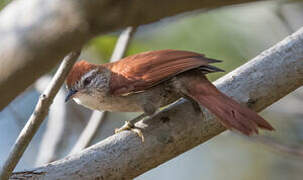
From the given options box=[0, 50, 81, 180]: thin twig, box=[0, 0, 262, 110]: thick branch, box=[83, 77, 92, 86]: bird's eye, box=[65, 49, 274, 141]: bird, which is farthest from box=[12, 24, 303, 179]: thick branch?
box=[0, 0, 262, 110]: thick branch

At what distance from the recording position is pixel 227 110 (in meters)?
3.01

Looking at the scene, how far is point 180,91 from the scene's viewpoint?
353 centimetres

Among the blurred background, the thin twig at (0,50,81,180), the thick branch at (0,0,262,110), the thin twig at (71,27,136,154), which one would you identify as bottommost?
the blurred background

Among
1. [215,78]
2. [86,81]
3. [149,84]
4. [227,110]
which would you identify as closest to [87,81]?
[86,81]

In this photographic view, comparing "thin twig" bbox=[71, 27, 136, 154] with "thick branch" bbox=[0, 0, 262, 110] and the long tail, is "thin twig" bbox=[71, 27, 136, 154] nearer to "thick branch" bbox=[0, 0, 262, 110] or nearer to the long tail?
the long tail

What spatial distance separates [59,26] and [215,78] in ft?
15.2

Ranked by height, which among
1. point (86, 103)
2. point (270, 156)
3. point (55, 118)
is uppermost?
point (86, 103)

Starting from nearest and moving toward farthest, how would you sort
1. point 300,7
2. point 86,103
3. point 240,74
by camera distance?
point 240,74
point 86,103
point 300,7

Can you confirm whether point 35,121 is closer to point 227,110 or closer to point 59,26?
point 59,26

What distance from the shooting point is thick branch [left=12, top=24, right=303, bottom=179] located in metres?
2.88

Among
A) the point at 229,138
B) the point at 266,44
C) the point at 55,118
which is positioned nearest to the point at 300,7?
the point at 266,44

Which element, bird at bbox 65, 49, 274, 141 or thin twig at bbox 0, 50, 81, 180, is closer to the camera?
thin twig at bbox 0, 50, 81, 180

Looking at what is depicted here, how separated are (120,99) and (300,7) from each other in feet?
12.5

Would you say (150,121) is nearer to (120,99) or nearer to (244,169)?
(120,99)
